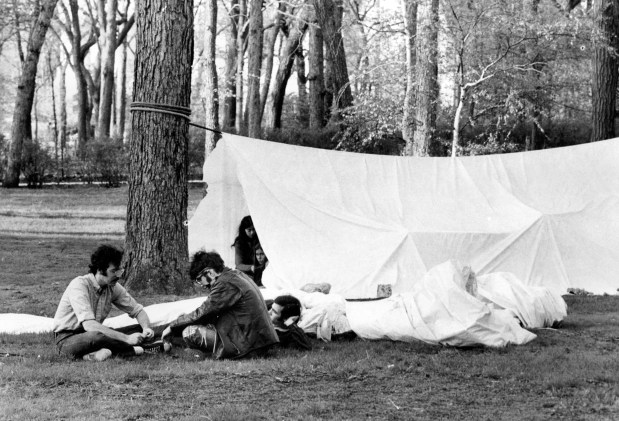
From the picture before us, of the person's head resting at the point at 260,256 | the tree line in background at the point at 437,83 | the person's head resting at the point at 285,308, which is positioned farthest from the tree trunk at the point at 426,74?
the person's head resting at the point at 285,308

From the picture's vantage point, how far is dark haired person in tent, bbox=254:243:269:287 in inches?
394

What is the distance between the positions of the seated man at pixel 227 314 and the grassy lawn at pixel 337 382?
15 cm

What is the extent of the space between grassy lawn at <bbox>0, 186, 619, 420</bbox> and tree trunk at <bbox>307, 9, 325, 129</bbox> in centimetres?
1388

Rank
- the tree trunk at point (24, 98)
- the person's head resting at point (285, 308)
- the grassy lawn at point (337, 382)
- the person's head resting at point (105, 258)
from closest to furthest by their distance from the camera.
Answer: the grassy lawn at point (337, 382) < the person's head resting at point (105, 258) < the person's head resting at point (285, 308) < the tree trunk at point (24, 98)

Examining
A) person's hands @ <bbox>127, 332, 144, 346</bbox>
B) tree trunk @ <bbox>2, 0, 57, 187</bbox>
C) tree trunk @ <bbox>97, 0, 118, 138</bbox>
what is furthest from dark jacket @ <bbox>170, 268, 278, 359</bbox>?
tree trunk @ <bbox>97, 0, 118, 138</bbox>

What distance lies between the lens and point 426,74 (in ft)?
45.7

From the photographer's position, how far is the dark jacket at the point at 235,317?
20.2ft

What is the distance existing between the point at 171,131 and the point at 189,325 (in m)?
3.08

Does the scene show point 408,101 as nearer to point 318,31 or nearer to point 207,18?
point 207,18

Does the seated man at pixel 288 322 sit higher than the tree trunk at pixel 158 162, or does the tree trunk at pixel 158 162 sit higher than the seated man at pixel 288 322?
the tree trunk at pixel 158 162

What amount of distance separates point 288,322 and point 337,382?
1467 mm

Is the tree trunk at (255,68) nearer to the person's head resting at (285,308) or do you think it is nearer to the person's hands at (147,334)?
the person's head resting at (285,308)

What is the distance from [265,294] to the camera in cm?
830

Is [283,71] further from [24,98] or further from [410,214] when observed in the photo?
[410,214]
